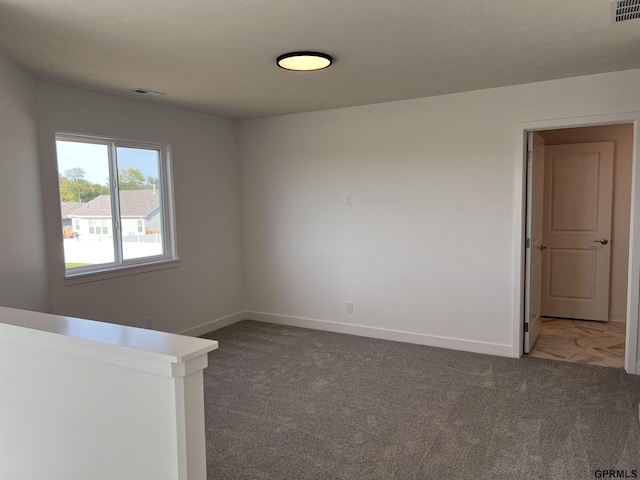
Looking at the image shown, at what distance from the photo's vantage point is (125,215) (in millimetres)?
4422

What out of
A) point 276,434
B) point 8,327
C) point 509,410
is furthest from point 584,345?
point 8,327

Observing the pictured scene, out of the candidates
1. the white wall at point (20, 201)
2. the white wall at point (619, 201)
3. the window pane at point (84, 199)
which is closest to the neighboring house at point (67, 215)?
the window pane at point (84, 199)

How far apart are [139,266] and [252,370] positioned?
1506 millimetres

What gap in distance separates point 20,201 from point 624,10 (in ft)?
12.4

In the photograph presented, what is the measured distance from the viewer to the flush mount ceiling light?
9.78ft

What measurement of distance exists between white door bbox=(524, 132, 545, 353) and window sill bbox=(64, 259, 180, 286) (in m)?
3.42

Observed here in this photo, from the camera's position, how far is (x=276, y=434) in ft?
9.57

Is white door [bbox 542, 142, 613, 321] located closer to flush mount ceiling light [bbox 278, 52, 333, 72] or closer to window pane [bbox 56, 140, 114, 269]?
flush mount ceiling light [bbox 278, 52, 333, 72]

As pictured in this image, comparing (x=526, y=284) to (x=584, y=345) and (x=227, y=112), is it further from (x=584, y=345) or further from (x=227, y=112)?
(x=227, y=112)

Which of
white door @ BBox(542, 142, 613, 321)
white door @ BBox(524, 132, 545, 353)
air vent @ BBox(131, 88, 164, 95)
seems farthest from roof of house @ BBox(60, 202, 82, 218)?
white door @ BBox(542, 142, 613, 321)

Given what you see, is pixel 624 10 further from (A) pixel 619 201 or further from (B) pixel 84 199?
(B) pixel 84 199

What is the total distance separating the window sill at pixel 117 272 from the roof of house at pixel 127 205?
49cm

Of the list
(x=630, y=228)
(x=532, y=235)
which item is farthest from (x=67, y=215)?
(x=630, y=228)

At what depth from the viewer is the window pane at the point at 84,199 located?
12.8ft
